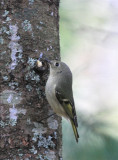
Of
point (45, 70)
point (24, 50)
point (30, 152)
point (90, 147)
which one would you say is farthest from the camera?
point (90, 147)

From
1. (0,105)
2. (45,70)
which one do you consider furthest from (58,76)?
Result: (0,105)

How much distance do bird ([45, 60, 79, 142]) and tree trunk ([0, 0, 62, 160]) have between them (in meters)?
0.08

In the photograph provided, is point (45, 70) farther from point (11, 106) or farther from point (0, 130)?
point (0, 130)

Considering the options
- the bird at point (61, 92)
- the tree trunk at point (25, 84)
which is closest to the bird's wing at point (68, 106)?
the bird at point (61, 92)

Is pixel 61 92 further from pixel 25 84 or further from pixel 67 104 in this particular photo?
pixel 25 84

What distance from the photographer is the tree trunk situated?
8.23 feet

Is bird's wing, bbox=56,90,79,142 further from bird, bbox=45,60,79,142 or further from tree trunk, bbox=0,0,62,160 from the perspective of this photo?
tree trunk, bbox=0,0,62,160

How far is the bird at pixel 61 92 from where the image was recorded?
114 inches

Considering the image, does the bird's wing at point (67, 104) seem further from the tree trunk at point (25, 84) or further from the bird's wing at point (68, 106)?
the tree trunk at point (25, 84)

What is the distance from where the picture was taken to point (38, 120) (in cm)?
262

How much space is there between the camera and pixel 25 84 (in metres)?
2.64

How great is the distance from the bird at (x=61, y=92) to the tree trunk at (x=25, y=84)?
8cm

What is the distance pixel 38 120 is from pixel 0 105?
12.2 inches

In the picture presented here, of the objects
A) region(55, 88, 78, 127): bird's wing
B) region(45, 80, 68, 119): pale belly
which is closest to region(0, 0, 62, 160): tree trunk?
region(45, 80, 68, 119): pale belly
